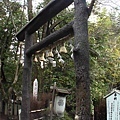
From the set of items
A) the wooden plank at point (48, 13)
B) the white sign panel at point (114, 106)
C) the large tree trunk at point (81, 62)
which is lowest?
the white sign panel at point (114, 106)

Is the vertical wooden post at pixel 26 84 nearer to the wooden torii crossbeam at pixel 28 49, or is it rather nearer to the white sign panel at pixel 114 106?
the wooden torii crossbeam at pixel 28 49

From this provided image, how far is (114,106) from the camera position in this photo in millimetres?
3096

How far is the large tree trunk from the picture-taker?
198cm

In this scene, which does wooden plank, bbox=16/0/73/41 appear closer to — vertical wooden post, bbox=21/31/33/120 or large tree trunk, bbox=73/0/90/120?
vertical wooden post, bbox=21/31/33/120

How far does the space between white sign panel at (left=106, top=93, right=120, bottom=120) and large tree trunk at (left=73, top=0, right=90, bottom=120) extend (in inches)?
45.5

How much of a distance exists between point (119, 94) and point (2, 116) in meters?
5.42

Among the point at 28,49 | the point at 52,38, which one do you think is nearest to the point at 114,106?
the point at 52,38

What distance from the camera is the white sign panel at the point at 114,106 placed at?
3.04 metres

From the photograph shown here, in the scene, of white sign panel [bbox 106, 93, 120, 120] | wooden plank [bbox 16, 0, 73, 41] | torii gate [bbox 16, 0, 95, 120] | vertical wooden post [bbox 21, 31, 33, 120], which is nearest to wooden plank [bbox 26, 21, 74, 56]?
torii gate [bbox 16, 0, 95, 120]

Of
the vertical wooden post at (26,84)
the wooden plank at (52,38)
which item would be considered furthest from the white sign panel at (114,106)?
the vertical wooden post at (26,84)

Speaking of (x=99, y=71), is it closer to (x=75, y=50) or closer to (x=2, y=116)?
(x=2, y=116)

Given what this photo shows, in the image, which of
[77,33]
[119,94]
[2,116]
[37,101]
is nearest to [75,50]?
[77,33]

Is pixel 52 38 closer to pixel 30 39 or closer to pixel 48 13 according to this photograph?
pixel 48 13

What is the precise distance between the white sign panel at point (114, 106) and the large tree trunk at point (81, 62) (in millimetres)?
1154
